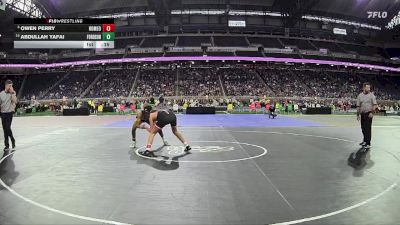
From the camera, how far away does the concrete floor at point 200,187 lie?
503 cm

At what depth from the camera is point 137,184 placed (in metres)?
6.98

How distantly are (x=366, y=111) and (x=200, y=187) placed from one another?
8.34m

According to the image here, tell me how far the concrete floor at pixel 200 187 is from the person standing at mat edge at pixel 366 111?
3.55ft

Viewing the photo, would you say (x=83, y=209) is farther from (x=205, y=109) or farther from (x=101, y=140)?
(x=205, y=109)

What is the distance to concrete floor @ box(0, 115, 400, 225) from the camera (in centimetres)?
503

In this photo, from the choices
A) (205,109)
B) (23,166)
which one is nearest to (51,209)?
(23,166)

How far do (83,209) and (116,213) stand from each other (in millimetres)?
568
